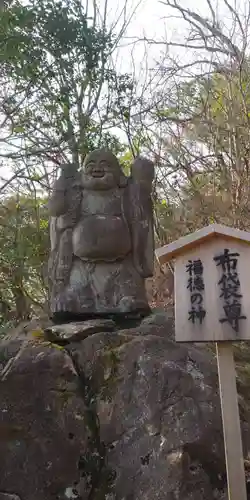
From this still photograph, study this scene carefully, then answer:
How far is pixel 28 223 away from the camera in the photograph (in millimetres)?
8523

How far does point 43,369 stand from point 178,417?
938 mm

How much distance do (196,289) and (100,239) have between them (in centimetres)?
201

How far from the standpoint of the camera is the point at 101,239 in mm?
4594

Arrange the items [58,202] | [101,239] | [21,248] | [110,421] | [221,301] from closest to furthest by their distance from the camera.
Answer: [221,301] < [110,421] < [101,239] < [58,202] < [21,248]

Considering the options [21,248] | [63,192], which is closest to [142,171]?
[63,192]

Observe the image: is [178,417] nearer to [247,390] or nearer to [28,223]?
[247,390]

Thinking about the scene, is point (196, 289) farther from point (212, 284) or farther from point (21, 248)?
point (21, 248)

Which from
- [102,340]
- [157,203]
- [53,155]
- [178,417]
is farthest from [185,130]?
[178,417]

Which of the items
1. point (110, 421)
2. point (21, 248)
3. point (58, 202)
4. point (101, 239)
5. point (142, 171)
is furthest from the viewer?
point (21, 248)

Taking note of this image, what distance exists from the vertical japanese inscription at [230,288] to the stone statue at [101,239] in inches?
72.2

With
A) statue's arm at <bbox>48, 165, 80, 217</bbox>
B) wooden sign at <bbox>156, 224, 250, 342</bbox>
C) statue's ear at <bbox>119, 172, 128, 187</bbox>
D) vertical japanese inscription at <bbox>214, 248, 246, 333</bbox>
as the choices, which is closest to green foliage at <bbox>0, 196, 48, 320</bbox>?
statue's arm at <bbox>48, 165, 80, 217</bbox>

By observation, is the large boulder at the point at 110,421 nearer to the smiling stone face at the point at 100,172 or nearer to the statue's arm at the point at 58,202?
the statue's arm at the point at 58,202

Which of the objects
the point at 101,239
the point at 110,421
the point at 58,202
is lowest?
the point at 110,421

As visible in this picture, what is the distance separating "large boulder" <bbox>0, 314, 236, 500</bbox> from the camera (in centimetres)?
277
